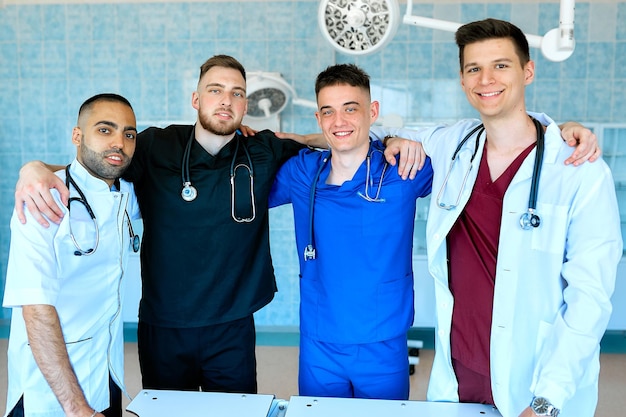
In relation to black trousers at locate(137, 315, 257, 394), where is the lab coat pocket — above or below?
above

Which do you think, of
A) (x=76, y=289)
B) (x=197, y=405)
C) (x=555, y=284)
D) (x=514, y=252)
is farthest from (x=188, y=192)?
(x=555, y=284)

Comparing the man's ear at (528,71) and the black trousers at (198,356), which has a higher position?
the man's ear at (528,71)

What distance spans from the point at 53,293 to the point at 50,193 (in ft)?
0.82

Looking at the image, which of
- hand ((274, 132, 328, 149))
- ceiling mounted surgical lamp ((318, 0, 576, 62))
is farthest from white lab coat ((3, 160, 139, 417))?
ceiling mounted surgical lamp ((318, 0, 576, 62))

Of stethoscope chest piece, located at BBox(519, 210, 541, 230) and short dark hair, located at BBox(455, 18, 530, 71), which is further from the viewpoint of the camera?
short dark hair, located at BBox(455, 18, 530, 71)

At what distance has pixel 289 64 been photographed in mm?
3961

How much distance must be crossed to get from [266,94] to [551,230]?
2202 millimetres

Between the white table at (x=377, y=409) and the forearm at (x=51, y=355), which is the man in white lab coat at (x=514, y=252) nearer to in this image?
the white table at (x=377, y=409)

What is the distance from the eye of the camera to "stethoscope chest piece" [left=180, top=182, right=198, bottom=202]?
6.13 ft

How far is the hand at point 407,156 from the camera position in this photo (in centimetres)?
181

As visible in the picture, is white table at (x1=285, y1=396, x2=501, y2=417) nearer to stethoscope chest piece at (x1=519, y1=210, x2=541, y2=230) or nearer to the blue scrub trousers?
the blue scrub trousers

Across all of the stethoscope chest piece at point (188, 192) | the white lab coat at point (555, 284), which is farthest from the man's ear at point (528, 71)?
the stethoscope chest piece at point (188, 192)

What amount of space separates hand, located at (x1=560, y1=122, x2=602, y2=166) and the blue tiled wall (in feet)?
8.29

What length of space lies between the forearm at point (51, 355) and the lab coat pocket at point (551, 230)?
117cm
